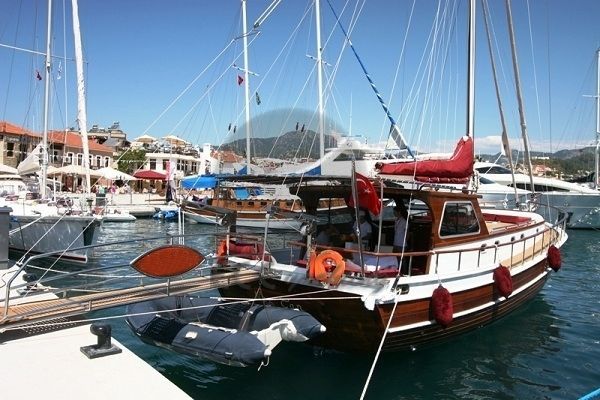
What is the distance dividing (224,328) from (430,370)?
3.71m

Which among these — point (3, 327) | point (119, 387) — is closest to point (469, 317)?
point (119, 387)

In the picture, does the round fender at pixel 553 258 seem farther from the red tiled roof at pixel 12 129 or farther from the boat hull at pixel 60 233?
the red tiled roof at pixel 12 129

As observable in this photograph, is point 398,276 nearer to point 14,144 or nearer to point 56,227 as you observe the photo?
point 56,227

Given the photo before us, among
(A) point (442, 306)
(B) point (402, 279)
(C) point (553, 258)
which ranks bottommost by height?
(A) point (442, 306)

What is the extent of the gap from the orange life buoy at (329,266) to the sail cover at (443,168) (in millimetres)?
2751

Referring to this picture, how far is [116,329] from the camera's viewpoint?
11.0 metres

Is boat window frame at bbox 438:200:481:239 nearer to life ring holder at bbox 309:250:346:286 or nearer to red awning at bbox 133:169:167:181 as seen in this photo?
life ring holder at bbox 309:250:346:286

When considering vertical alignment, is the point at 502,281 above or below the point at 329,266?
below

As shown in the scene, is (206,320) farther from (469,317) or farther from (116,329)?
(469,317)

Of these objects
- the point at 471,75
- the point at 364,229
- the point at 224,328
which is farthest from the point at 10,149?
the point at 224,328

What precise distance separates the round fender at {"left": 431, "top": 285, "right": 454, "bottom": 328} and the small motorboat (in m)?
2.03

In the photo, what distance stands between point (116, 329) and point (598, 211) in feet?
111

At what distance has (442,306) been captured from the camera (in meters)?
8.73

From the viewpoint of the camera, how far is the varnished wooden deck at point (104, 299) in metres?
7.08
